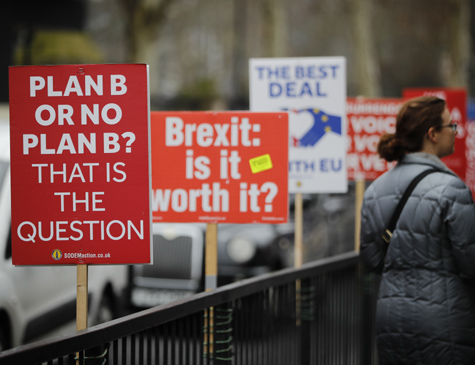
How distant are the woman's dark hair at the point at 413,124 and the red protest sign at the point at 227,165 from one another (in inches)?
32.2

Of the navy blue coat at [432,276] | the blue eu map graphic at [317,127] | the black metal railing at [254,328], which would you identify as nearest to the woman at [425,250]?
the navy blue coat at [432,276]

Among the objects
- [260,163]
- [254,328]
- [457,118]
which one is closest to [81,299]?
[254,328]

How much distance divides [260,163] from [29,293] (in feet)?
8.42

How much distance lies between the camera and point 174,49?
54625mm

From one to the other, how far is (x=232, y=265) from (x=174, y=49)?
45.3 m

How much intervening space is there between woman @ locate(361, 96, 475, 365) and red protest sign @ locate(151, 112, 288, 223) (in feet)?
2.63

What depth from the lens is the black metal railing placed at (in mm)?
3400

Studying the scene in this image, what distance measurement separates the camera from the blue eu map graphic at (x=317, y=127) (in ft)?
20.7

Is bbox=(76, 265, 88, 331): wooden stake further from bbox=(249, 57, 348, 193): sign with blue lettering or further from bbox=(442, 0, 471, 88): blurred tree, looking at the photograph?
bbox=(442, 0, 471, 88): blurred tree

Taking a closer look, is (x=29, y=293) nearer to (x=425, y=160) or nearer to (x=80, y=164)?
(x=80, y=164)

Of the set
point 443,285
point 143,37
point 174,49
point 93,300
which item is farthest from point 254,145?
point 174,49

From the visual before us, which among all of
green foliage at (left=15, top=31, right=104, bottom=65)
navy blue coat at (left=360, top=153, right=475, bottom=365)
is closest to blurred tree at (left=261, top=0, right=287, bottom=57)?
green foliage at (left=15, top=31, right=104, bottom=65)

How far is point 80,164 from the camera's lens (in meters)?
3.72

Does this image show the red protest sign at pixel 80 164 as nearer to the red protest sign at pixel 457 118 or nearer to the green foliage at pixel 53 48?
the red protest sign at pixel 457 118
